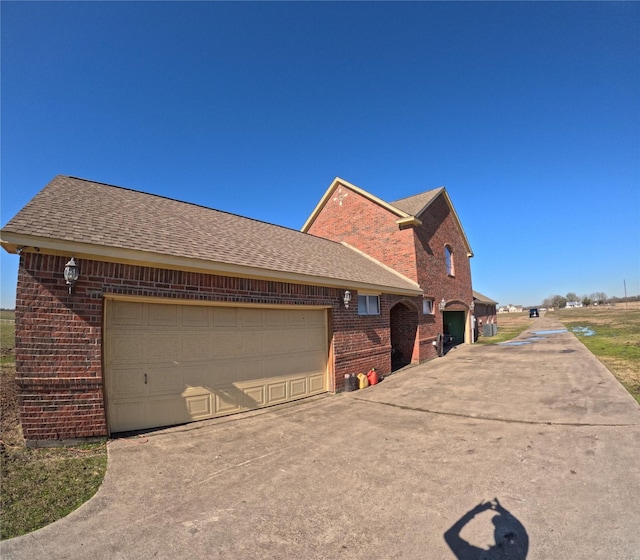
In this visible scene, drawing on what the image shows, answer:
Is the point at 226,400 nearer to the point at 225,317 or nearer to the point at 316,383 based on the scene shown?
the point at 225,317

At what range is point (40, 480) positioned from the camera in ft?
14.0

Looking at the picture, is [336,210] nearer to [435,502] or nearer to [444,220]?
[444,220]

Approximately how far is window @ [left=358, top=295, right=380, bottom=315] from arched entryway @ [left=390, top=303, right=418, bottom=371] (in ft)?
10.8

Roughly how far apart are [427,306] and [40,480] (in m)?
15.5

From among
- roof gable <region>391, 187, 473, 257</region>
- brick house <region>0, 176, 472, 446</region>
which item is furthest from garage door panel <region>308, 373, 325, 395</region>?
roof gable <region>391, 187, 473, 257</region>

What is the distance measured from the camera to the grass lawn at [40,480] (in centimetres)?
353

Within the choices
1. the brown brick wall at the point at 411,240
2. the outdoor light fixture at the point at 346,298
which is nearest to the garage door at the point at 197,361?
the outdoor light fixture at the point at 346,298

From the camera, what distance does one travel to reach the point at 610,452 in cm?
491

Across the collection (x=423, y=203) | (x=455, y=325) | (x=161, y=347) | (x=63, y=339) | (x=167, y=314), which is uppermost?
(x=423, y=203)

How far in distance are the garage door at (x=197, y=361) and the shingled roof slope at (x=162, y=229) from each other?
1.13 metres

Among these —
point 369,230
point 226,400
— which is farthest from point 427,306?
point 226,400

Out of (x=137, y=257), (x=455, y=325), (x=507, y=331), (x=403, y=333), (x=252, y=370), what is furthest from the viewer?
(x=507, y=331)

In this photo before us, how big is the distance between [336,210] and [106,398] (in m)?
15.6

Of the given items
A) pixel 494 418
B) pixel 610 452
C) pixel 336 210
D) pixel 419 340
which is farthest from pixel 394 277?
pixel 610 452
